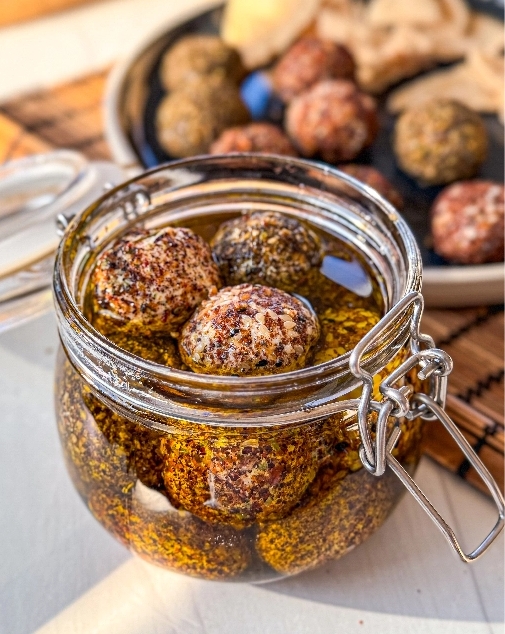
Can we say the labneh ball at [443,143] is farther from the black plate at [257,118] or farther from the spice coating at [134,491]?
the spice coating at [134,491]

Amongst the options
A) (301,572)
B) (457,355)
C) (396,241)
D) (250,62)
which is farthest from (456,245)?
(250,62)

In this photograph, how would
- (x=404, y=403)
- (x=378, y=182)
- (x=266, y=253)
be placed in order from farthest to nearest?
(x=378, y=182)
(x=266, y=253)
(x=404, y=403)

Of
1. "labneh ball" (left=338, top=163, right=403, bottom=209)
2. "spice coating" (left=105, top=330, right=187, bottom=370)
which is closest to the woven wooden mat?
"labneh ball" (left=338, top=163, right=403, bottom=209)

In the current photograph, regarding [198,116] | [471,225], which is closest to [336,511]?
[471,225]

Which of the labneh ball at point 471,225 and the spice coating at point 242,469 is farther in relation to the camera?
the labneh ball at point 471,225

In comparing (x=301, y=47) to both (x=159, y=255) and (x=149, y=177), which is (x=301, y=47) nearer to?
(x=149, y=177)

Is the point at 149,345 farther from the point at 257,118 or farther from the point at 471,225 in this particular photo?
the point at 257,118

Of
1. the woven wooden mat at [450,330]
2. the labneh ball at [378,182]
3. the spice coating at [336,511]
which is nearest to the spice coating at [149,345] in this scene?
the spice coating at [336,511]
